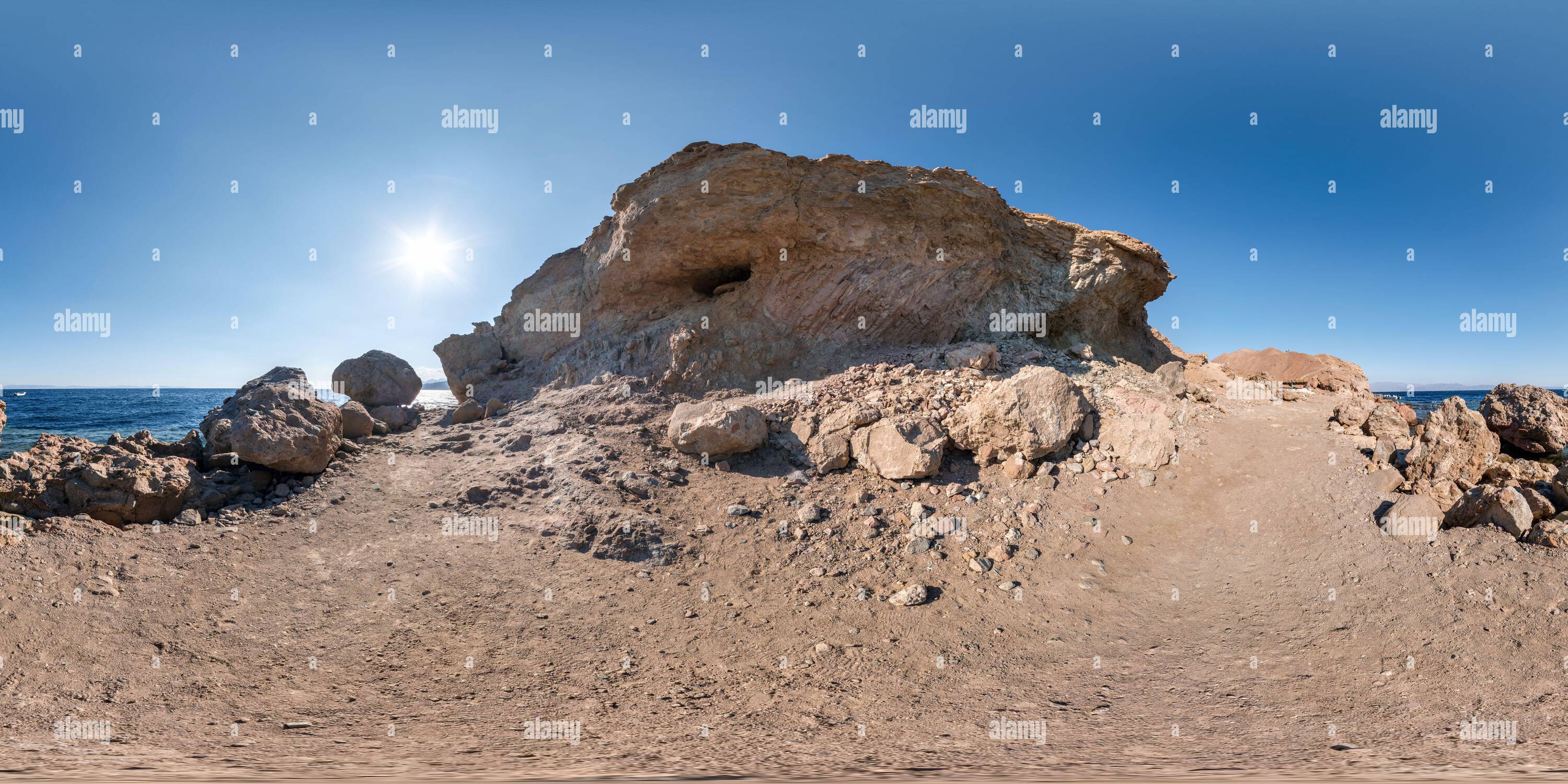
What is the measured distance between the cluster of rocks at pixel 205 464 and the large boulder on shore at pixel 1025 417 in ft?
31.9

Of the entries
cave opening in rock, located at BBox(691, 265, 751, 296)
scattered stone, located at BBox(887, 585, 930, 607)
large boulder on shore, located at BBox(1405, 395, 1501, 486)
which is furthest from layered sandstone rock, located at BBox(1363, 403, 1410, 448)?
cave opening in rock, located at BBox(691, 265, 751, 296)

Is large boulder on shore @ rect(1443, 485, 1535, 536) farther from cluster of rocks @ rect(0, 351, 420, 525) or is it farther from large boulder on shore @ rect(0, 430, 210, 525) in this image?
large boulder on shore @ rect(0, 430, 210, 525)

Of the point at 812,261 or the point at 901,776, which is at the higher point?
the point at 812,261

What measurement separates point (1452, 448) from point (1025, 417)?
4997mm

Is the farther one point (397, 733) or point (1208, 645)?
point (1208, 645)

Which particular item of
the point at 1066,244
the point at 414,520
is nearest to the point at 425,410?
the point at 414,520

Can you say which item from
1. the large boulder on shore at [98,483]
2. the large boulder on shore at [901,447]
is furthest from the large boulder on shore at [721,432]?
the large boulder on shore at [98,483]

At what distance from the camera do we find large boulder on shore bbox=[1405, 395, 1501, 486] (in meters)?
7.27

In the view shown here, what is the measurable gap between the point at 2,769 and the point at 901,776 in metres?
5.15

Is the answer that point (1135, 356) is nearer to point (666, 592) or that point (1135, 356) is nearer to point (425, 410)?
point (666, 592)

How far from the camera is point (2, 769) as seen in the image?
3.32 m

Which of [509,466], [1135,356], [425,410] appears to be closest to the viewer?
[509,466]

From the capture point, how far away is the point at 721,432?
30.2 feet

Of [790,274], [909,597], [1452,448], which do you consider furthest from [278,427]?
[1452,448]
